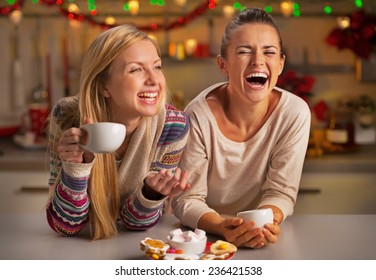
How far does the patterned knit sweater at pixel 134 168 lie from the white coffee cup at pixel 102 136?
0.11m

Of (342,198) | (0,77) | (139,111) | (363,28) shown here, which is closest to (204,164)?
(139,111)

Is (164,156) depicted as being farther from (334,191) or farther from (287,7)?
(287,7)

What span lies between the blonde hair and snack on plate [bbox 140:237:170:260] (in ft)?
0.32

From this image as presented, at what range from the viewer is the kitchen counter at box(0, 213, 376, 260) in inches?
31.4

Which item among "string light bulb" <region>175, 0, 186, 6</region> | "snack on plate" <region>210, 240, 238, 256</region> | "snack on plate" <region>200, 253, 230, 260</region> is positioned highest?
"string light bulb" <region>175, 0, 186, 6</region>

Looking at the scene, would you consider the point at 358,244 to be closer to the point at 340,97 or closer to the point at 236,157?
the point at 236,157

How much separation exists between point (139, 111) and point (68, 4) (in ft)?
3.97

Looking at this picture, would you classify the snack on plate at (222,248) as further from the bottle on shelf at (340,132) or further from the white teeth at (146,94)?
the bottle on shelf at (340,132)

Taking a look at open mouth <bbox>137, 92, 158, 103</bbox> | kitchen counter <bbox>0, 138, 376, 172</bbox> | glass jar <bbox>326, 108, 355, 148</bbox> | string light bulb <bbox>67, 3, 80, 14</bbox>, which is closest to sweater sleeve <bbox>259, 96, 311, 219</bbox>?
open mouth <bbox>137, 92, 158, 103</bbox>

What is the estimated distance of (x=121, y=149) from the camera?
0.90 m

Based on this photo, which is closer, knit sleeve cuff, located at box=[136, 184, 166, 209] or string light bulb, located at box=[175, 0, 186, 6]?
knit sleeve cuff, located at box=[136, 184, 166, 209]

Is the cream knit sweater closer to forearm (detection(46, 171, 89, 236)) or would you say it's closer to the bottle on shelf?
forearm (detection(46, 171, 89, 236))

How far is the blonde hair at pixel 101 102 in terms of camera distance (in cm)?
82

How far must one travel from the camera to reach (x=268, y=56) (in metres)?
0.88
